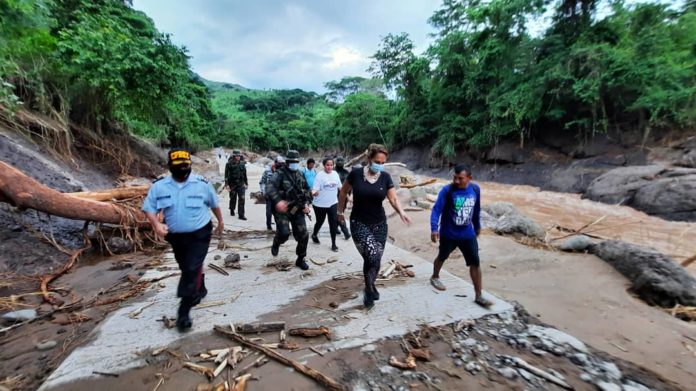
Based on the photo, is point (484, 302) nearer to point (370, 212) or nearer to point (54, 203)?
point (370, 212)

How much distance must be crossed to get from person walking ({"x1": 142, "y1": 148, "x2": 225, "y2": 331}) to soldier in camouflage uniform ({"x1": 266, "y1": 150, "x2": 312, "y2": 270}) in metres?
1.55

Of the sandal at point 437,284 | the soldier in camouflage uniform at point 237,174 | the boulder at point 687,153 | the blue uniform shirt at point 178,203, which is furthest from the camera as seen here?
the boulder at point 687,153

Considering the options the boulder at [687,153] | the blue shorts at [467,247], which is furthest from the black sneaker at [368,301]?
the boulder at [687,153]

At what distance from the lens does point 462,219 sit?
131 inches

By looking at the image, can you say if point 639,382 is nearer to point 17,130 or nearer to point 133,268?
point 133,268

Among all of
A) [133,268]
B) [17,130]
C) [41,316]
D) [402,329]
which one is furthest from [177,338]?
[17,130]

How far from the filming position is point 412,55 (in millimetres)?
24797

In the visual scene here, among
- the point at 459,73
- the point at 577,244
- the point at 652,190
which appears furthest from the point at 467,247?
the point at 459,73

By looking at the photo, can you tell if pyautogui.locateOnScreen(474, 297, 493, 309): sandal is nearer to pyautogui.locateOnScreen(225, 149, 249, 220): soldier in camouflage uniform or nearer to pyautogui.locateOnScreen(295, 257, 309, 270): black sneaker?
pyautogui.locateOnScreen(295, 257, 309, 270): black sneaker

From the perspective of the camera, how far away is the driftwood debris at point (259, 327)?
2.74 meters

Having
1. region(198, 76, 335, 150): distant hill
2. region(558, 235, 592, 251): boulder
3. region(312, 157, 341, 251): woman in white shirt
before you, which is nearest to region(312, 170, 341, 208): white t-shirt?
region(312, 157, 341, 251): woman in white shirt

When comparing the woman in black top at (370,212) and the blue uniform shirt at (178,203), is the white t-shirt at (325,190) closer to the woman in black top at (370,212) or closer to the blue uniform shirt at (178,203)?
the woman in black top at (370,212)

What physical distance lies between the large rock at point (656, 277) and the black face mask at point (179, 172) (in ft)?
17.7

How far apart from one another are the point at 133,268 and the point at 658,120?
731 inches
